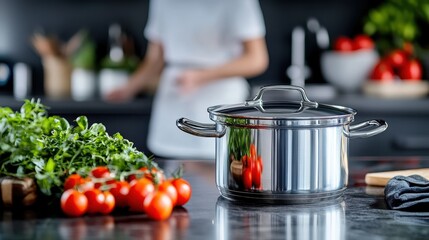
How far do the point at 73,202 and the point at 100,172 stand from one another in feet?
0.26

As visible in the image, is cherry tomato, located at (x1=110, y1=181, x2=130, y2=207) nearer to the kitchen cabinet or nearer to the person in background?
the person in background

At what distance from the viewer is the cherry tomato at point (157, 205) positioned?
4.66 ft

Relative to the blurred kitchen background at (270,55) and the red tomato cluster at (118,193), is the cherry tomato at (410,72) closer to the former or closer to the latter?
the blurred kitchen background at (270,55)

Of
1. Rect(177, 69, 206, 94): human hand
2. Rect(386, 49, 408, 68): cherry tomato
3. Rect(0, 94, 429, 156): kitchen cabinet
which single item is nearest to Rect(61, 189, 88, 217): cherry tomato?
Rect(177, 69, 206, 94): human hand

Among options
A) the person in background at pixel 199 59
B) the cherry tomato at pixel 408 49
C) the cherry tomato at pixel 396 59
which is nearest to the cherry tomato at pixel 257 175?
the person in background at pixel 199 59

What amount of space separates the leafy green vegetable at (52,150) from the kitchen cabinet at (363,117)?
221 centimetres

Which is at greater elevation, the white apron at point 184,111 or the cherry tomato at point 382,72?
the cherry tomato at point 382,72

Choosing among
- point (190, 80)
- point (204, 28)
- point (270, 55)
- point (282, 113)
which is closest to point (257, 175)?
point (282, 113)

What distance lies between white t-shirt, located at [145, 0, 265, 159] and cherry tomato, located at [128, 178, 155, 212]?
5.95 feet

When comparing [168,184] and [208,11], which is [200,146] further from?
[168,184]

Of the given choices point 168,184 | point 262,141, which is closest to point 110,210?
point 168,184

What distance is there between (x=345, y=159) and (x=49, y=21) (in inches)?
121

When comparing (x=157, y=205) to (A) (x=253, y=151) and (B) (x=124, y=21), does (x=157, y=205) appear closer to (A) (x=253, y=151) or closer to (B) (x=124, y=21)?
(A) (x=253, y=151)

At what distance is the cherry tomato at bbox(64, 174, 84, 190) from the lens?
147 cm
